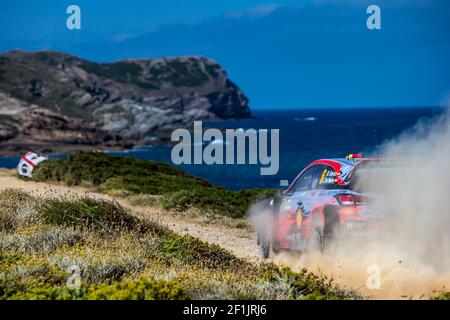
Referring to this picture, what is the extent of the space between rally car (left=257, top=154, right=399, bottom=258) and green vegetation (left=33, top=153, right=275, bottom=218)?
802 cm

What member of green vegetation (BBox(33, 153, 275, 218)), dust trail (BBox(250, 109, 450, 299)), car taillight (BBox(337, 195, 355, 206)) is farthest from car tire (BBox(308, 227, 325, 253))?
green vegetation (BBox(33, 153, 275, 218))

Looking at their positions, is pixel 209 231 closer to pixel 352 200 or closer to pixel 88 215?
pixel 88 215

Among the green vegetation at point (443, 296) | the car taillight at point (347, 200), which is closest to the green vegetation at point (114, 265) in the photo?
the green vegetation at point (443, 296)

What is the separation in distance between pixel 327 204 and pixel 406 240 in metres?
1.20

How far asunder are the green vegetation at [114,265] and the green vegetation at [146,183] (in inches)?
328

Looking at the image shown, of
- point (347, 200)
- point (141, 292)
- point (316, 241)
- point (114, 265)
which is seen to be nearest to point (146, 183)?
point (316, 241)

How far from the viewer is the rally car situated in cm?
1072

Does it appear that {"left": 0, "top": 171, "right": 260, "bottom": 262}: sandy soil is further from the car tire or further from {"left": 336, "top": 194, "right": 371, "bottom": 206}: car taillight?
{"left": 336, "top": 194, "right": 371, "bottom": 206}: car taillight

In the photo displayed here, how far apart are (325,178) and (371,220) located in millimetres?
1460

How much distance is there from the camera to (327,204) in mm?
Answer: 10977

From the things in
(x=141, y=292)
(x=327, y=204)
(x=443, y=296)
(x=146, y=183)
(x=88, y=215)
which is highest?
(x=146, y=183)

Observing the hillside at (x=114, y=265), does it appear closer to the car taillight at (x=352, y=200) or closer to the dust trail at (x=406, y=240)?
the dust trail at (x=406, y=240)

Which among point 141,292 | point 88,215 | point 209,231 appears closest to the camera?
point 141,292

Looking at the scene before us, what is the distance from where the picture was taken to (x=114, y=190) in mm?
24547
